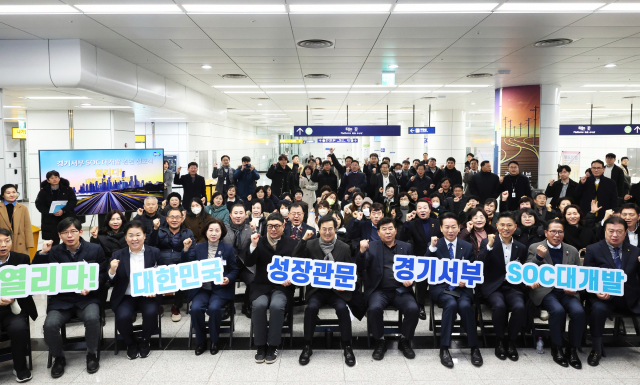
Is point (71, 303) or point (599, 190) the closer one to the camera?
point (71, 303)

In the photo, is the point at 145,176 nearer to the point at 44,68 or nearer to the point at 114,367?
the point at 44,68

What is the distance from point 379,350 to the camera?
4688mm

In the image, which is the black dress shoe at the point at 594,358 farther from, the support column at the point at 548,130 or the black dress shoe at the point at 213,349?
the support column at the point at 548,130

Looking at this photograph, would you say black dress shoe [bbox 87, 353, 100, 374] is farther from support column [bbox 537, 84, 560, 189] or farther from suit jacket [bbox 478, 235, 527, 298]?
support column [bbox 537, 84, 560, 189]

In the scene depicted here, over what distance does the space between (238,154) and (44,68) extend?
20.2 metres

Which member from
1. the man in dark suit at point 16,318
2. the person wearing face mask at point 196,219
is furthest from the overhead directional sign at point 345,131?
the man in dark suit at point 16,318

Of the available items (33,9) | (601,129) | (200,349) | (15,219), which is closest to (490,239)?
(200,349)

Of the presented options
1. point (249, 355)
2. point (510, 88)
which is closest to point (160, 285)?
point (249, 355)

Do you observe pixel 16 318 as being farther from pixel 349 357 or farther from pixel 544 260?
pixel 544 260

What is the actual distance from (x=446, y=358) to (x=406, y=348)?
429 mm

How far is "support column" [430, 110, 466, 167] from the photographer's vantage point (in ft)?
61.3

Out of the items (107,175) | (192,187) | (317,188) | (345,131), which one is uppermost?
(345,131)

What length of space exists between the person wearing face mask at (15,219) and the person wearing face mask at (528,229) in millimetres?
7042

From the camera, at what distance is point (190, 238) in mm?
5473
